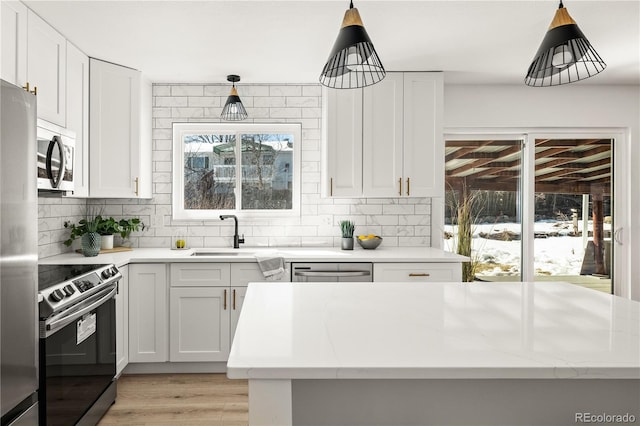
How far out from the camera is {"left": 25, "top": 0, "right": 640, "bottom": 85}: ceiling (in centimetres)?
254

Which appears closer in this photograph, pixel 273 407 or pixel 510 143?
pixel 273 407

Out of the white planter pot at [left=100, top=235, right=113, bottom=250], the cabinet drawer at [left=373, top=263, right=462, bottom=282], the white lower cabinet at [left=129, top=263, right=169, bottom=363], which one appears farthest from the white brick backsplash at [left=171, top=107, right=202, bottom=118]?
the cabinet drawer at [left=373, top=263, right=462, bottom=282]

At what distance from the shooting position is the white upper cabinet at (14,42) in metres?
2.31

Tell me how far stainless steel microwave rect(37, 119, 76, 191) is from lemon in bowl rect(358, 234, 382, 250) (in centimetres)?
221

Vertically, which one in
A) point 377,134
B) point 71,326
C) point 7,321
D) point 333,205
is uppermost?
point 377,134

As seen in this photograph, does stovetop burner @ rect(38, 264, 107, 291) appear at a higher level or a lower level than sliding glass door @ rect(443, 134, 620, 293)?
lower

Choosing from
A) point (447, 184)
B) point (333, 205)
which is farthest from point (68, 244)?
point (447, 184)

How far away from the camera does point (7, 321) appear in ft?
5.32

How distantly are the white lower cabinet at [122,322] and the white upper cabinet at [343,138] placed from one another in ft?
5.56

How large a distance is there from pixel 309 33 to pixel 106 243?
2.36m

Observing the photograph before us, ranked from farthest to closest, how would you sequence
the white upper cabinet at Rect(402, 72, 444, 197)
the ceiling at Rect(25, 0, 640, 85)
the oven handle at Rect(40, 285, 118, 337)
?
the white upper cabinet at Rect(402, 72, 444, 197)
the ceiling at Rect(25, 0, 640, 85)
the oven handle at Rect(40, 285, 118, 337)

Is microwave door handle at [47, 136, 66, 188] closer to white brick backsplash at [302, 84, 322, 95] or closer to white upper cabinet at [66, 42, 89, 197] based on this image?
white upper cabinet at [66, 42, 89, 197]

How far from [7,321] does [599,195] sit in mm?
4713

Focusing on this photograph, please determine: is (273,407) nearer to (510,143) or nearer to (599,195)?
(510,143)
